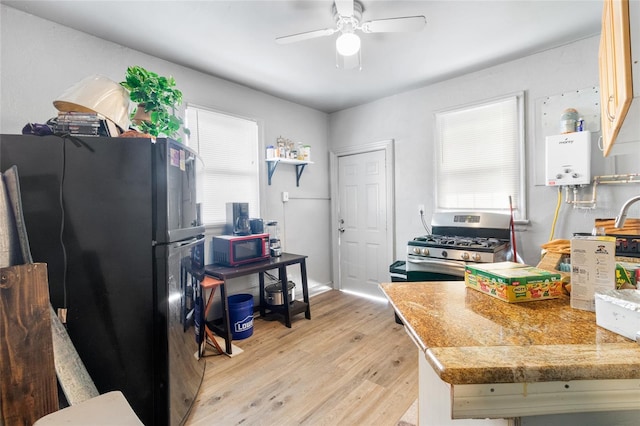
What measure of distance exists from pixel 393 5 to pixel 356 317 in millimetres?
2872

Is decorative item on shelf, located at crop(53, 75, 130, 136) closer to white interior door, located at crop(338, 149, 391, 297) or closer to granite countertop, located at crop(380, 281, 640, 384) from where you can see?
granite countertop, located at crop(380, 281, 640, 384)

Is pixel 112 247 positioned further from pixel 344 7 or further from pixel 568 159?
pixel 568 159

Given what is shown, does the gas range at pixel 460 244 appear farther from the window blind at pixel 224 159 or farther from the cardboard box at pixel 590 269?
the window blind at pixel 224 159

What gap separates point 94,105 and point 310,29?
160 cm

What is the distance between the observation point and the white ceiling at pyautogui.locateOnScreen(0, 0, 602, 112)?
1.96 m

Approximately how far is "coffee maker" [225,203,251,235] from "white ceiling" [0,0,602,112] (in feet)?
4.49

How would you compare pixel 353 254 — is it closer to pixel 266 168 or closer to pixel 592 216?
pixel 266 168

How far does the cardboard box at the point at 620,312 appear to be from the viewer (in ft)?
2.23

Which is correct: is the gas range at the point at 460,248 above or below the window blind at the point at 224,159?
below

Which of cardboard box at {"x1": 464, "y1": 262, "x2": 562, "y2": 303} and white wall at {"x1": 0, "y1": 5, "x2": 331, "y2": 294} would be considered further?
white wall at {"x1": 0, "y1": 5, "x2": 331, "y2": 294}

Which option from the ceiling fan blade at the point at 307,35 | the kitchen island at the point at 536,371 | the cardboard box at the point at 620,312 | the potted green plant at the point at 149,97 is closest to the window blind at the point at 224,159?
the potted green plant at the point at 149,97

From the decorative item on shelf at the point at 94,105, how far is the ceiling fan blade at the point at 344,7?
1344 millimetres

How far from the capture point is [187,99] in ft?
9.18

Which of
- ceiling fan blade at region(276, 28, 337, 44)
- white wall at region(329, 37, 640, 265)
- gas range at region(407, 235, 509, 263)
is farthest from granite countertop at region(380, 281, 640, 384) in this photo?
white wall at region(329, 37, 640, 265)
